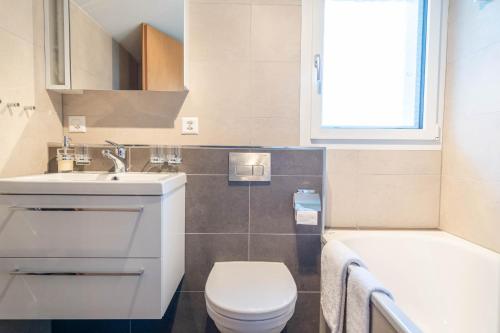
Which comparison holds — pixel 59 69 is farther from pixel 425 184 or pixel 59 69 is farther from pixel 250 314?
pixel 425 184

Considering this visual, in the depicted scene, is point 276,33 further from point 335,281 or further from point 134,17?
point 335,281

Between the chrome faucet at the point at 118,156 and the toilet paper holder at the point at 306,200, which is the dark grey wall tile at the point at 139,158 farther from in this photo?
the toilet paper holder at the point at 306,200

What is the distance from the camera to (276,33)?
153 cm

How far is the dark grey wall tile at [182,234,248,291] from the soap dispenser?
719 mm

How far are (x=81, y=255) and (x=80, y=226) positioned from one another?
4.3 inches

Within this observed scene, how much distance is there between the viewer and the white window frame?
1554 millimetres

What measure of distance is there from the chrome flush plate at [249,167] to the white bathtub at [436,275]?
48 centimetres

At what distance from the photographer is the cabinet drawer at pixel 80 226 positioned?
1027 millimetres

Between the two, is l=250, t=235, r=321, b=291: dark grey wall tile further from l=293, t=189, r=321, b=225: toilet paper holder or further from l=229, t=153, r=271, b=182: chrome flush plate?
l=229, t=153, r=271, b=182: chrome flush plate

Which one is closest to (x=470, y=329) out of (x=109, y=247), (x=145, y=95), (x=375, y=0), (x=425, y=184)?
(x=425, y=184)

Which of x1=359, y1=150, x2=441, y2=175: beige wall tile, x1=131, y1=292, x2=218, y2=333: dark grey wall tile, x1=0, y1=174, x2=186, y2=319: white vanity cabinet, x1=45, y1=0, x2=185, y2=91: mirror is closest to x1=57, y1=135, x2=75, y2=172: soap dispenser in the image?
x1=45, y1=0, x2=185, y2=91: mirror

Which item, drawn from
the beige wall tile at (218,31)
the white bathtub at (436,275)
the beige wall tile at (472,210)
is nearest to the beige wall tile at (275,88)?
the beige wall tile at (218,31)

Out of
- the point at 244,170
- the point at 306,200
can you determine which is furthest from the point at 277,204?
the point at 244,170

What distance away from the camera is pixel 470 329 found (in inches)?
47.4
